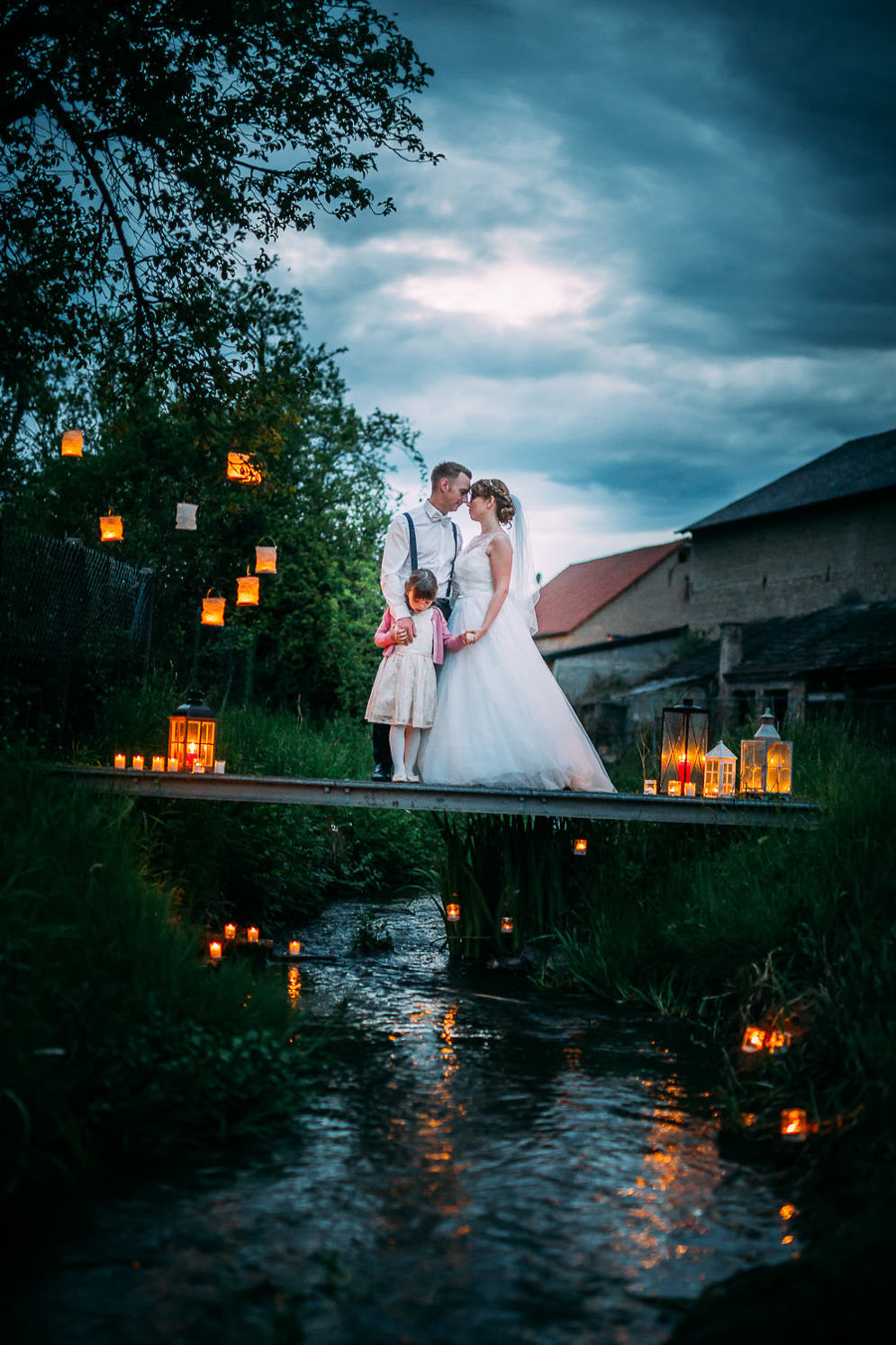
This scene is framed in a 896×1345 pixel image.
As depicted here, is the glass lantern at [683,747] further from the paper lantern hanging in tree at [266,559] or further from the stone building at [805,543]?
the stone building at [805,543]

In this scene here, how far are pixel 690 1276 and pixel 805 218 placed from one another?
1234 centimetres

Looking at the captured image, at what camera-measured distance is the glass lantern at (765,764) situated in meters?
7.46

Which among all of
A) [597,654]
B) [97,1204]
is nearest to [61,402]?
[597,654]

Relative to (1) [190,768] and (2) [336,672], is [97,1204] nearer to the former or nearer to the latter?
(1) [190,768]

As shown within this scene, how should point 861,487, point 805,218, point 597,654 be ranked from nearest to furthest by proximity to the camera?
1. point 805,218
2. point 861,487
3. point 597,654

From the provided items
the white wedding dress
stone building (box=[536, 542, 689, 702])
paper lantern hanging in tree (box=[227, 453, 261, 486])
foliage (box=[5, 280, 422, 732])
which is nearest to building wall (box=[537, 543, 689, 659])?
stone building (box=[536, 542, 689, 702])

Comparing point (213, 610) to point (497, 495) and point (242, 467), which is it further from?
point (497, 495)

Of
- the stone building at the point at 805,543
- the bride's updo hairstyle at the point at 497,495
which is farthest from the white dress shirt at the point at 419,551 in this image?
the stone building at the point at 805,543

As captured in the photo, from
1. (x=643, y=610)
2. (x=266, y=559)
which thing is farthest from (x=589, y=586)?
(x=266, y=559)

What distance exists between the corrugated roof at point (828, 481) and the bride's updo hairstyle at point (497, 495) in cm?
2065

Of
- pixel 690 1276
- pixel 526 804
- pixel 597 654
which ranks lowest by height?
pixel 690 1276

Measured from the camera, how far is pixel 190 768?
7484mm

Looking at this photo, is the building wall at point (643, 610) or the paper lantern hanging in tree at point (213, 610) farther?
the building wall at point (643, 610)

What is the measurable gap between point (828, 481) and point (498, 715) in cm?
2445
